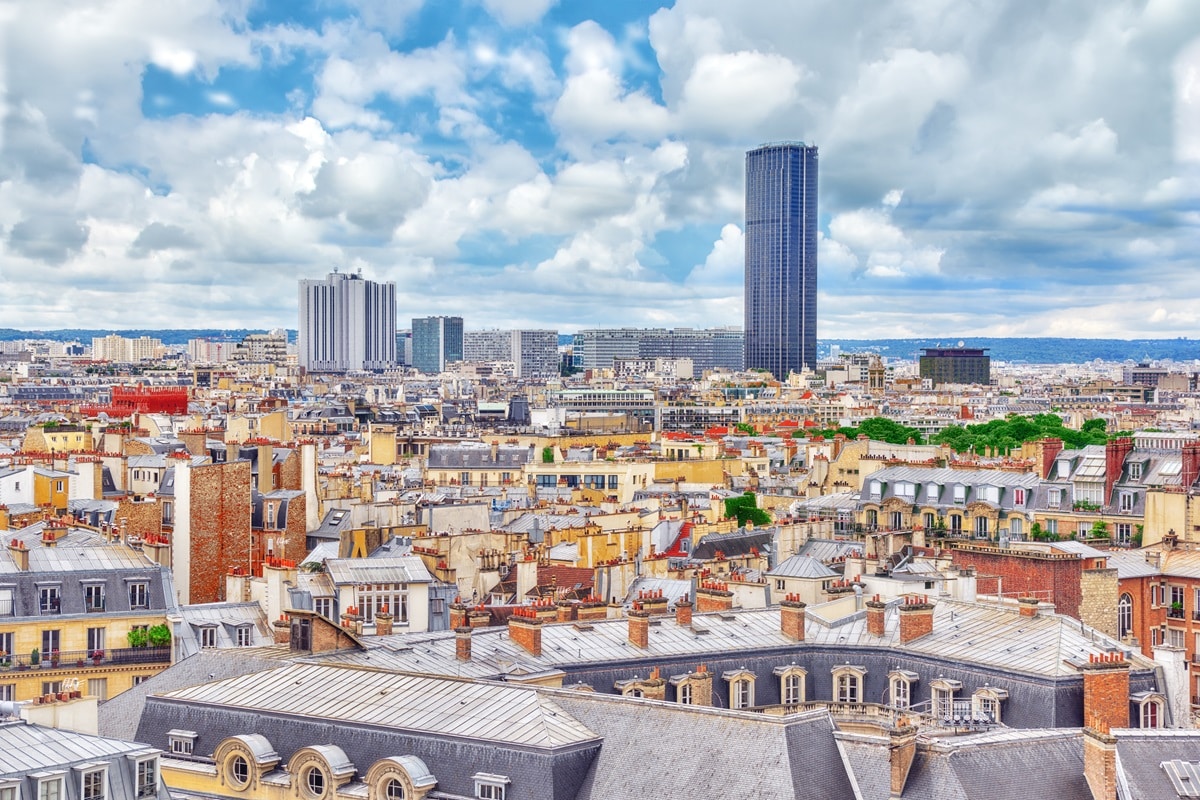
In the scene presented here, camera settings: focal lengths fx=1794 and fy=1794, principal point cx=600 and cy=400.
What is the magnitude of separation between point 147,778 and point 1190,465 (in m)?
52.6

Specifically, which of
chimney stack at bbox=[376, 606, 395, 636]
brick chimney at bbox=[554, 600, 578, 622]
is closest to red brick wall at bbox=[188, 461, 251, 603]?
chimney stack at bbox=[376, 606, 395, 636]

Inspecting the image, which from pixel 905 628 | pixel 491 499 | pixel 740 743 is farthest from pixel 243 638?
pixel 491 499

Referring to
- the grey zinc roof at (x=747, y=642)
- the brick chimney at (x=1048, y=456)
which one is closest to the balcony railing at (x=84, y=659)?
the grey zinc roof at (x=747, y=642)

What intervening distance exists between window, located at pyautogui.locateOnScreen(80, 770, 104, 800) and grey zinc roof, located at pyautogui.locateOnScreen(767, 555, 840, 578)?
30.2 meters

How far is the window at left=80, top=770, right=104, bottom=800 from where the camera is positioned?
29.7 meters

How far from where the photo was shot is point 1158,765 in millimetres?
33875

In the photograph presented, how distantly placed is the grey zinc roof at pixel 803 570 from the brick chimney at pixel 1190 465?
2177 centimetres

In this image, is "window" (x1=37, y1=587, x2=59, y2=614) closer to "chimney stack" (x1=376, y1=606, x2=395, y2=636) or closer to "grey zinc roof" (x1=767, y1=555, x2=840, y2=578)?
"chimney stack" (x1=376, y1=606, x2=395, y2=636)

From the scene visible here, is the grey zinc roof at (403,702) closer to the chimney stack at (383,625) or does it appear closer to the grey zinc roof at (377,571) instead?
the chimney stack at (383,625)

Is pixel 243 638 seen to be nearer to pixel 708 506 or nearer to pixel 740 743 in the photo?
pixel 740 743

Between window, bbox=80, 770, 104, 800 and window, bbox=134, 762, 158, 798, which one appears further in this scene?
window, bbox=134, 762, 158, 798

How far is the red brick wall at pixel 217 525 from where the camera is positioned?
64.4 m

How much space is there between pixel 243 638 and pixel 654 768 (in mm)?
21502

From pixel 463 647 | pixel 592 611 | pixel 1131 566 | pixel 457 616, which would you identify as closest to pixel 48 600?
pixel 457 616
